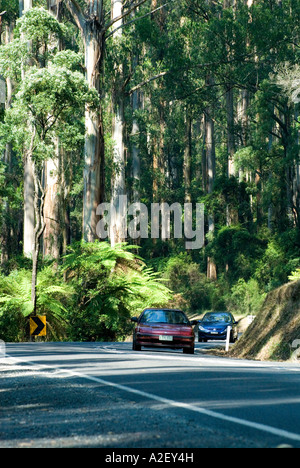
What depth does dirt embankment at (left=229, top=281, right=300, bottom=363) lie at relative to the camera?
2122 cm

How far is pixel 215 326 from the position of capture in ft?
114

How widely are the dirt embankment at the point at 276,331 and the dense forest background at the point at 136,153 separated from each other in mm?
8177

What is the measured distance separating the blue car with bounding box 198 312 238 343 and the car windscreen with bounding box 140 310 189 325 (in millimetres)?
11971

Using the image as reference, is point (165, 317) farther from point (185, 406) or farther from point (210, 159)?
point (210, 159)

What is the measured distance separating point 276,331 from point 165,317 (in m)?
3.18

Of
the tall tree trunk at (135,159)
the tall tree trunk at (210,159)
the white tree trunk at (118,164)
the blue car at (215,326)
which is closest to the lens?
the blue car at (215,326)

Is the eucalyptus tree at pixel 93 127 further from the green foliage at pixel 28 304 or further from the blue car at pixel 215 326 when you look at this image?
the blue car at pixel 215 326

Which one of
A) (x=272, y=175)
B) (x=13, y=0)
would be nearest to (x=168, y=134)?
(x=272, y=175)

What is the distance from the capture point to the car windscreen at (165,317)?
22.1 m

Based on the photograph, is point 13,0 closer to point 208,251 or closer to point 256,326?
point 208,251

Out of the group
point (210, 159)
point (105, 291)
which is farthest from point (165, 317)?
point (210, 159)

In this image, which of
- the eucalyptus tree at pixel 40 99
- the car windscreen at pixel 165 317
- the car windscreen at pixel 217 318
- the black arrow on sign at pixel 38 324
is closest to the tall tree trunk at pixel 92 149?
the eucalyptus tree at pixel 40 99

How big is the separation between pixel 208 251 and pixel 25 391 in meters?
48.4

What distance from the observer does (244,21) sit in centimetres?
4825
